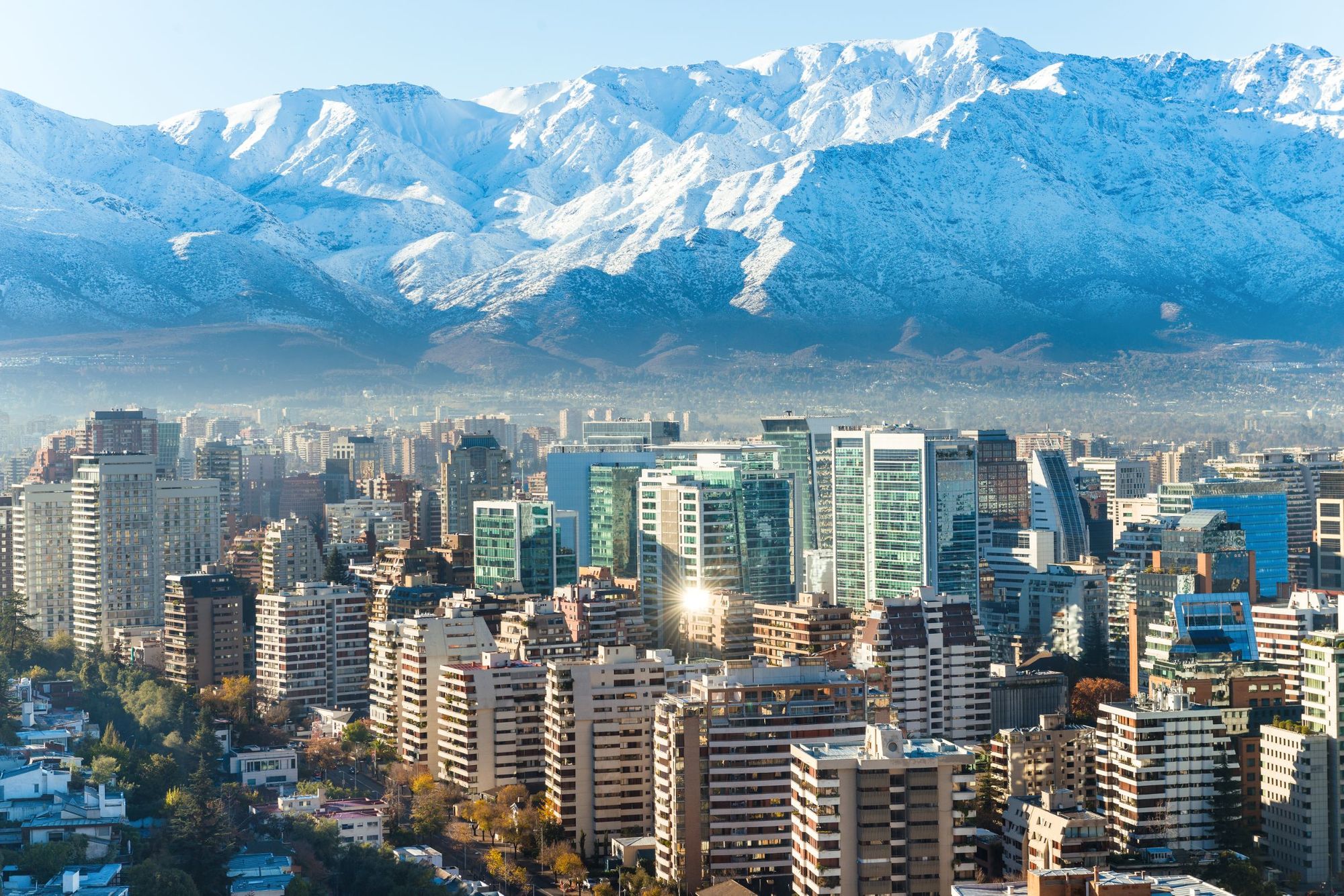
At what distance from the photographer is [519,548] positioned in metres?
44.3

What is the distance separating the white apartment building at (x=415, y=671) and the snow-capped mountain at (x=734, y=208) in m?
54.4

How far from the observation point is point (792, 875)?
76.6 feet

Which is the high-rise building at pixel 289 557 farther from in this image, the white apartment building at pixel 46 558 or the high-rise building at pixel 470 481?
the high-rise building at pixel 470 481

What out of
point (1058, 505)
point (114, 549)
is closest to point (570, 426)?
point (1058, 505)

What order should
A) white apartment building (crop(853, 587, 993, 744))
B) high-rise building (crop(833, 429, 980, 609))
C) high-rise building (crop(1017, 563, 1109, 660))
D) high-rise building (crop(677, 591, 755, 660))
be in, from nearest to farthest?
white apartment building (crop(853, 587, 993, 744)) < high-rise building (crop(677, 591, 755, 660)) < high-rise building (crop(833, 429, 980, 609)) < high-rise building (crop(1017, 563, 1109, 660))

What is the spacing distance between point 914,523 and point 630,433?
64.7ft

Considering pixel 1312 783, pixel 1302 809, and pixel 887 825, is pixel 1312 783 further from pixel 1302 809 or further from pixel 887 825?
pixel 887 825

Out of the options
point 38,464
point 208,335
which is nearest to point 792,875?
point 38,464

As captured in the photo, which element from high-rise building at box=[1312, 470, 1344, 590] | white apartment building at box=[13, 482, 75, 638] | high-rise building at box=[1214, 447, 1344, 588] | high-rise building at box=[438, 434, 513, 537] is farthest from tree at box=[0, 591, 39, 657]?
high-rise building at box=[1312, 470, 1344, 590]

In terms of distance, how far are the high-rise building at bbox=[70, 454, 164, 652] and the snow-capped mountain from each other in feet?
133

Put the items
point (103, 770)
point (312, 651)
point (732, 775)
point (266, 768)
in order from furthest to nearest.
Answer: point (312, 651), point (266, 768), point (103, 770), point (732, 775)

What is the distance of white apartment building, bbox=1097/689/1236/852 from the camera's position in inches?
1017

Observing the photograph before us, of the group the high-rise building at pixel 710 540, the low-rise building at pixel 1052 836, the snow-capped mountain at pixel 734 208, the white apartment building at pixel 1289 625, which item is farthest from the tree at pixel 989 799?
the snow-capped mountain at pixel 734 208

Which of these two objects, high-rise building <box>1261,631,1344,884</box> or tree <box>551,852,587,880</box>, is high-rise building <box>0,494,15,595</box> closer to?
tree <box>551,852,587,880</box>
